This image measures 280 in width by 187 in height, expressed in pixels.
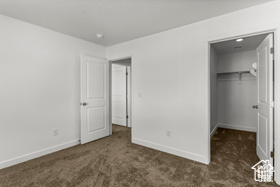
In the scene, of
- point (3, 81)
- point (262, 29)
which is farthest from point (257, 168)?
point (3, 81)

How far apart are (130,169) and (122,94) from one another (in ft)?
10.4

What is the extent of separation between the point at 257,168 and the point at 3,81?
14.1 feet

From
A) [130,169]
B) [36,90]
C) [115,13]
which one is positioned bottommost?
[130,169]

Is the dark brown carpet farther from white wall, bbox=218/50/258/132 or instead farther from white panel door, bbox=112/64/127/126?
white panel door, bbox=112/64/127/126

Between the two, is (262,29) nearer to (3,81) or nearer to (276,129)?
(276,129)

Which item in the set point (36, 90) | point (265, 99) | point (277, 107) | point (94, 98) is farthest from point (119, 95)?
point (277, 107)

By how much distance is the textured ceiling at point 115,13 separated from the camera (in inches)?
78.3

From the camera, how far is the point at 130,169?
7.43 ft

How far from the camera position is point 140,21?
99.5 inches

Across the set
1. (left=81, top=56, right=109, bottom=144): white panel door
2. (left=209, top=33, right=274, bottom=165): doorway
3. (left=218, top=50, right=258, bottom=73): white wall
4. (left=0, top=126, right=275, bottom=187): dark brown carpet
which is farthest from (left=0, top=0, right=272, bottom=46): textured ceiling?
(left=218, top=50, right=258, bottom=73): white wall

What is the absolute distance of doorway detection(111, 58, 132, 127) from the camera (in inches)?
198

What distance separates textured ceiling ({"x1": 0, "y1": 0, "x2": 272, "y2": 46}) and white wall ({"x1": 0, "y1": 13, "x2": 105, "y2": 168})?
1.04ft

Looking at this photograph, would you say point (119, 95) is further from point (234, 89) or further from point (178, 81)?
point (234, 89)

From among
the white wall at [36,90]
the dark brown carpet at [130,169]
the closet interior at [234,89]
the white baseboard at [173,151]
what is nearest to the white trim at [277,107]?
the dark brown carpet at [130,169]
